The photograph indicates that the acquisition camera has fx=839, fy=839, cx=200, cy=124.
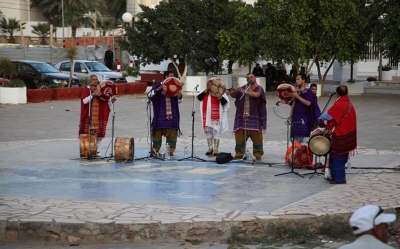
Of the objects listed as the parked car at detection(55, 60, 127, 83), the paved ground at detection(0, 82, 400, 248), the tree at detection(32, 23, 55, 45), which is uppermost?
the tree at detection(32, 23, 55, 45)

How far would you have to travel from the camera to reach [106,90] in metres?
14.6

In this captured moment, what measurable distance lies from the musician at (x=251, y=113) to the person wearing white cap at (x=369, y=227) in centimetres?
946

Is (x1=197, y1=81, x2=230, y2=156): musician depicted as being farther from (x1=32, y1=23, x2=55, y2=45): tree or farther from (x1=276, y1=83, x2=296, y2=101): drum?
(x1=32, y1=23, x2=55, y2=45): tree

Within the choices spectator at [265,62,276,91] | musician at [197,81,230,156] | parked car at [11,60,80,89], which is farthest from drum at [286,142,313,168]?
spectator at [265,62,276,91]

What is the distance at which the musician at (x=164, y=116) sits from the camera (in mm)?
14656

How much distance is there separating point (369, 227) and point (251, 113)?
379 inches

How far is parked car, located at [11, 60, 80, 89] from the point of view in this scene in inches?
1255

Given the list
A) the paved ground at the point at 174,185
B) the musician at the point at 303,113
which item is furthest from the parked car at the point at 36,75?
the musician at the point at 303,113

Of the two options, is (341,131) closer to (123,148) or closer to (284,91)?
(284,91)

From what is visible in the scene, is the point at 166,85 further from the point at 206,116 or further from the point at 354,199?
the point at 354,199

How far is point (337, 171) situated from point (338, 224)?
7.71 feet

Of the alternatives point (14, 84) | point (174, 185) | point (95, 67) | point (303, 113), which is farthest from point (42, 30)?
point (174, 185)

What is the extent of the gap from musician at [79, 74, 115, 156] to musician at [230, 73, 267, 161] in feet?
7.46

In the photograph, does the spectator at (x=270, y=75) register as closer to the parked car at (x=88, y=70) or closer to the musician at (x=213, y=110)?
the parked car at (x=88, y=70)
